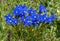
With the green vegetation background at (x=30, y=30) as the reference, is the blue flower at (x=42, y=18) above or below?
above

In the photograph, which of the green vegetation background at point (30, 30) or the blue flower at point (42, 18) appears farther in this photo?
the green vegetation background at point (30, 30)

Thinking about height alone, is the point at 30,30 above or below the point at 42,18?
below

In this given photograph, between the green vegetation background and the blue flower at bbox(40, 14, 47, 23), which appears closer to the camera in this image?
the blue flower at bbox(40, 14, 47, 23)

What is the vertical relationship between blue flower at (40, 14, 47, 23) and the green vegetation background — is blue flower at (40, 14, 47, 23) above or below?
above

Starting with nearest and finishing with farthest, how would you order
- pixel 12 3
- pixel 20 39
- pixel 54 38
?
pixel 20 39, pixel 54 38, pixel 12 3

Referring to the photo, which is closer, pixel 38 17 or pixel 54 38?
pixel 38 17

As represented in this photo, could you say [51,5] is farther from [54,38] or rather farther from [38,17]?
[38,17]

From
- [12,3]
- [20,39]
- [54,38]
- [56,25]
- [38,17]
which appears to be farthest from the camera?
[12,3]

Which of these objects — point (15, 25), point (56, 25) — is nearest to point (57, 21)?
point (56, 25)
